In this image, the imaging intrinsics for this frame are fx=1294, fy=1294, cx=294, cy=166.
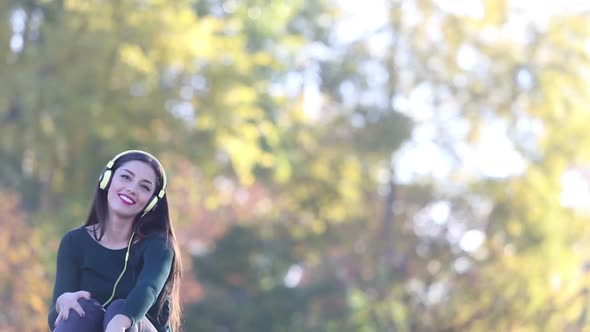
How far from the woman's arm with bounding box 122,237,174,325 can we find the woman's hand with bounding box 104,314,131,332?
0.02 metres

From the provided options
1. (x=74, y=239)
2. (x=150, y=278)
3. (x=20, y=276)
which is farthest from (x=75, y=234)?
(x=20, y=276)

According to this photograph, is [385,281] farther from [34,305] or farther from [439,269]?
[34,305]

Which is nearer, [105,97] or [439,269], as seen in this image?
[105,97]

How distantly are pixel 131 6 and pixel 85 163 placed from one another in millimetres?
2009

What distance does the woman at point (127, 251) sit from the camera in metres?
4.40

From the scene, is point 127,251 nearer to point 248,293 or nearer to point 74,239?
point 74,239

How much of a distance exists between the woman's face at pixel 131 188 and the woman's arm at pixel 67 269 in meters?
0.19

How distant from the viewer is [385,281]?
20.7 m

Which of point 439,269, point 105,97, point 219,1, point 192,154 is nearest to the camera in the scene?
point 105,97

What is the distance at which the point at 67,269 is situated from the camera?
177 inches

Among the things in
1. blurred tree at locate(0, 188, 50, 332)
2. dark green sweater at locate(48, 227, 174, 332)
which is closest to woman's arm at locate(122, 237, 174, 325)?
dark green sweater at locate(48, 227, 174, 332)

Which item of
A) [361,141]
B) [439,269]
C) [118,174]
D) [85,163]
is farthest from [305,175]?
[118,174]

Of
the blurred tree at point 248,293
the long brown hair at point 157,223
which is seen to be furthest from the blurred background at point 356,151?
the long brown hair at point 157,223

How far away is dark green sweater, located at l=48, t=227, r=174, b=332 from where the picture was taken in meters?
4.42
